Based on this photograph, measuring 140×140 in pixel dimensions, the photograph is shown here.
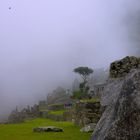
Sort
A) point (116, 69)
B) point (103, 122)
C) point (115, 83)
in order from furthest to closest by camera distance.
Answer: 1. point (116, 69)
2. point (115, 83)
3. point (103, 122)

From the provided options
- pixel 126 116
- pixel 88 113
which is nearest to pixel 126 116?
pixel 126 116

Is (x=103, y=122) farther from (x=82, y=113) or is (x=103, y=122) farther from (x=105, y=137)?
(x=82, y=113)

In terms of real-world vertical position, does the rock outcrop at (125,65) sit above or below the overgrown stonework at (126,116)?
above

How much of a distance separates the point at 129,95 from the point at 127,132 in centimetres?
71

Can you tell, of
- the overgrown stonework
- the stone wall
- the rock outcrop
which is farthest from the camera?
the stone wall

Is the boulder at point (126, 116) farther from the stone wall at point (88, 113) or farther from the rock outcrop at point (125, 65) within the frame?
the stone wall at point (88, 113)

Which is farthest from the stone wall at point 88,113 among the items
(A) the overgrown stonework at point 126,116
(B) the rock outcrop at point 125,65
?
(A) the overgrown stonework at point 126,116

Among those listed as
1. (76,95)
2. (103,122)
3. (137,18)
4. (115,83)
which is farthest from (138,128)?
(137,18)

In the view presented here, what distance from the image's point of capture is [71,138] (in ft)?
53.6

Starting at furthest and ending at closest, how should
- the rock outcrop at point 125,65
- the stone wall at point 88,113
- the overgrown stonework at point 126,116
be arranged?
1. the stone wall at point 88,113
2. the rock outcrop at point 125,65
3. the overgrown stonework at point 126,116

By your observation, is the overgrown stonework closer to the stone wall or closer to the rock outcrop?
the rock outcrop

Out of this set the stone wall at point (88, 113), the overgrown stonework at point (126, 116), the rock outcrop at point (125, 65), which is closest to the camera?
the overgrown stonework at point (126, 116)

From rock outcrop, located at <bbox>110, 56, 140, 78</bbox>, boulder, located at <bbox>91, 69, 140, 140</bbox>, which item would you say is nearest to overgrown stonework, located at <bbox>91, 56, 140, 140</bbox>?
boulder, located at <bbox>91, 69, 140, 140</bbox>

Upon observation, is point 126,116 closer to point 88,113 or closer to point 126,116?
point 126,116
